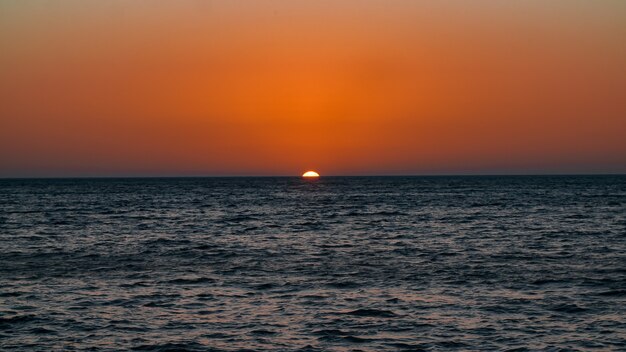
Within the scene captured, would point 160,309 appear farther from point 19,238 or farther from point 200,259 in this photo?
point 19,238

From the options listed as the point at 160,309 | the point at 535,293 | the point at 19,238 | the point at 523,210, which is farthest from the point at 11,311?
the point at 523,210

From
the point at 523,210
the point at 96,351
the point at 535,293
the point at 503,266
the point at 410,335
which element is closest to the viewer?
the point at 96,351

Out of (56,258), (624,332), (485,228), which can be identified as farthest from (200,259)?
(485,228)

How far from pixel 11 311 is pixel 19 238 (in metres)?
25.5

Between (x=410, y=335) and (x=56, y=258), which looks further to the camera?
(x=56, y=258)

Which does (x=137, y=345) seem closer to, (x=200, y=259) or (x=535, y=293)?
(x=535, y=293)

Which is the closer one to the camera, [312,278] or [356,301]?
[356,301]

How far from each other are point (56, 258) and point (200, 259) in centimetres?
708

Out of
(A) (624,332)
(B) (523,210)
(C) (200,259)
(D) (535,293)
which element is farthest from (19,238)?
(B) (523,210)

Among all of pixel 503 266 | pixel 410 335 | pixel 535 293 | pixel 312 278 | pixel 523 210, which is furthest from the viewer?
pixel 523 210

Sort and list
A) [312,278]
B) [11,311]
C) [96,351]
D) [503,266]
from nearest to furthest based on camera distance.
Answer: [96,351] < [11,311] < [312,278] < [503,266]

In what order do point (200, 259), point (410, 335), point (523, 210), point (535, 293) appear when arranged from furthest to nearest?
point (523, 210), point (200, 259), point (535, 293), point (410, 335)

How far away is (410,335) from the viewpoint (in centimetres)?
2027

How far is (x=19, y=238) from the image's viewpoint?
47.1 m
